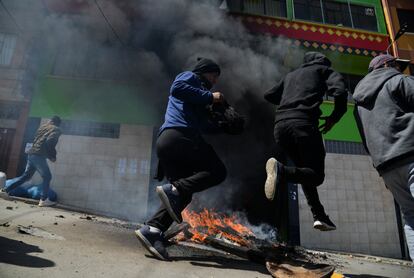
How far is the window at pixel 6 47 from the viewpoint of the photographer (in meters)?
8.77

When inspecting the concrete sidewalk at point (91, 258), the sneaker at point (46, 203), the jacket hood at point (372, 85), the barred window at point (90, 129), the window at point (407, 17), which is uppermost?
the window at point (407, 17)

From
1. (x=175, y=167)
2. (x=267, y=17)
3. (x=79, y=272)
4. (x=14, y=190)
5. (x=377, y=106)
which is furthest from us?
(x=267, y=17)

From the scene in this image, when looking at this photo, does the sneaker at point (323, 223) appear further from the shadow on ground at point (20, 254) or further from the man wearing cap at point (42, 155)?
the man wearing cap at point (42, 155)

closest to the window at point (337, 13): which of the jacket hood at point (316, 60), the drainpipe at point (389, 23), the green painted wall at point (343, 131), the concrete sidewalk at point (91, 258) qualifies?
the drainpipe at point (389, 23)

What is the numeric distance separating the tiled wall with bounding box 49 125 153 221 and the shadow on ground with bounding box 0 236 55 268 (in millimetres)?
5113

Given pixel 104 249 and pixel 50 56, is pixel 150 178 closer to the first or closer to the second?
pixel 50 56

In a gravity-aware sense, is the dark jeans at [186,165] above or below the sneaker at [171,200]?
above

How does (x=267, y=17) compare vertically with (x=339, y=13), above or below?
below

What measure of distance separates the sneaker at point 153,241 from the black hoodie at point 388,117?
1754 millimetres

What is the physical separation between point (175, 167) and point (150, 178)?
17.4ft

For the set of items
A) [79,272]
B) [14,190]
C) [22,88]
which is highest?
[22,88]

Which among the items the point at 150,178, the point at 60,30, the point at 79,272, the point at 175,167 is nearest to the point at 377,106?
the point at 175,167

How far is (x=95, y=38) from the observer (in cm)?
834

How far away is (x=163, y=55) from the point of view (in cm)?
827
